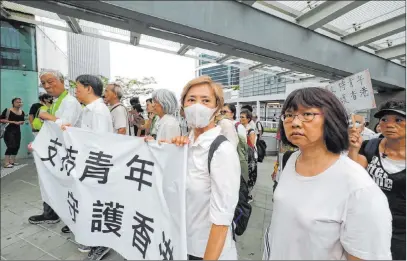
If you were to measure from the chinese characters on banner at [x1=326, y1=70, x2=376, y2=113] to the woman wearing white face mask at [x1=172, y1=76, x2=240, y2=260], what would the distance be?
1174 millimetres

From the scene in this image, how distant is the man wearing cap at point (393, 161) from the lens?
1399mm

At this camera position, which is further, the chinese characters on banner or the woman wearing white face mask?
the chinese characters on banner

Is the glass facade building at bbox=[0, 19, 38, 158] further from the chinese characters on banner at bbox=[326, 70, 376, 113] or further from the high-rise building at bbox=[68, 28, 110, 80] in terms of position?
the chinese characters on banner at bbox=[326, 70, 376, 113]

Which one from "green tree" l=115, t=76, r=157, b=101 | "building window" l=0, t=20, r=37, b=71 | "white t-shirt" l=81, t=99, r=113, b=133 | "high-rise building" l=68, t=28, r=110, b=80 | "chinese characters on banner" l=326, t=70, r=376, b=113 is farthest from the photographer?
"green tree" l=115, t=76, r=157, b=101

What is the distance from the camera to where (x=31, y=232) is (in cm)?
251

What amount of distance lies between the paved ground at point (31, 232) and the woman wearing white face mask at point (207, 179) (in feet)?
4.14

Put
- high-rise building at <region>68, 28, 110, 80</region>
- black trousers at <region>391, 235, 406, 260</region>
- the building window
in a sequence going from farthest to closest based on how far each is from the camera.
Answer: high-rise building at <region>68, 28, 110, 80</region> < the building window < black trousers at <region>391, 235, 406, 260</region>

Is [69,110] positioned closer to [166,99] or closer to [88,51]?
[166,99]

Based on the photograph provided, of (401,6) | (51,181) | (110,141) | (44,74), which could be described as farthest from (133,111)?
(401,6)

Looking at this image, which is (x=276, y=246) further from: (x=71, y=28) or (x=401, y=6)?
(x=71, y=28)

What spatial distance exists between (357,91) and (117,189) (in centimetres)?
212

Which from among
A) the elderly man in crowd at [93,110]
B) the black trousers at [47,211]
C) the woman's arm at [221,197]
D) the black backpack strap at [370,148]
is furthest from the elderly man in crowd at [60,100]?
the black backpack strap at [370,148]

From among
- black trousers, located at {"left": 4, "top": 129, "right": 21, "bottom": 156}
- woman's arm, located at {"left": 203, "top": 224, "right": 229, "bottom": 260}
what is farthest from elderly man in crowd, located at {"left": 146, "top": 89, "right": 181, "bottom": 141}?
black trousers, located at {"left": 4, "top": 129, "right": 21, "bottom": 156}

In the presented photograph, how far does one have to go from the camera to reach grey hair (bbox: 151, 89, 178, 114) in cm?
238
